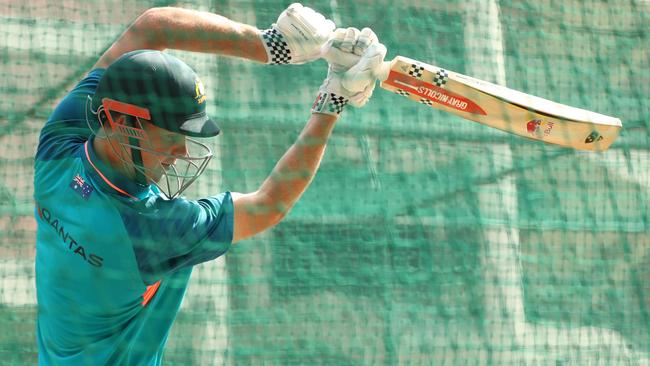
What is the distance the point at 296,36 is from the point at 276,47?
0.07 m

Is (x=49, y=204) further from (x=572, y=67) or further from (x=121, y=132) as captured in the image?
(x=572, y=67)

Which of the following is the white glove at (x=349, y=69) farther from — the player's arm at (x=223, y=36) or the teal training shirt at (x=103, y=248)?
the teal training shirt at (x=103, y=248)

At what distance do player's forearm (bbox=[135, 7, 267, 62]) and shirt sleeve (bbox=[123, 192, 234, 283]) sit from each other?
17.7 inches

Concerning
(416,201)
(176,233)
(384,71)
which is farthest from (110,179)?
(416,201)

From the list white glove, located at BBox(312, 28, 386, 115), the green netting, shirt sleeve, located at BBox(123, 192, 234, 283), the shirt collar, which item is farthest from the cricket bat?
the green netting

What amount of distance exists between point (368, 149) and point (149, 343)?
1.65m

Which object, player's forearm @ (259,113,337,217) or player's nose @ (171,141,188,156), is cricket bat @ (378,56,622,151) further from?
player's nose @ (171,141,188,156)

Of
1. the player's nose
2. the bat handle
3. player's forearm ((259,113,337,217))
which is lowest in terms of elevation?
player's forearm ((259,113,337,217))

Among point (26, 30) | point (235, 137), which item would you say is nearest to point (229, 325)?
point (235, 137)

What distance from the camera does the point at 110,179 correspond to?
2.23 m

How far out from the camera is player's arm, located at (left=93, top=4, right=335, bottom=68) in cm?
251

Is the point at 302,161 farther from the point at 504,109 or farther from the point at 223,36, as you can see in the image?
the point at 504,109

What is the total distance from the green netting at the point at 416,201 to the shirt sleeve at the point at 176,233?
1.34 m

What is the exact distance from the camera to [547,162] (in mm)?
3998
